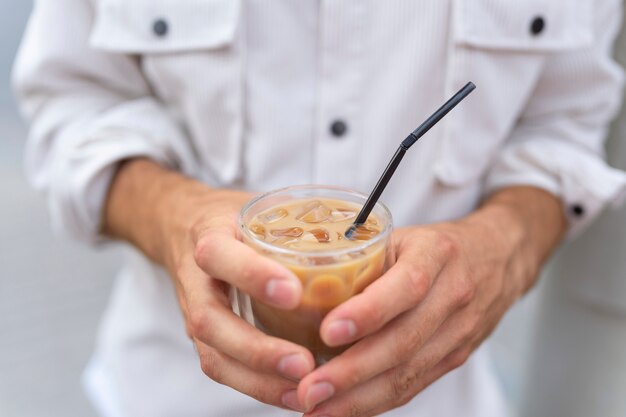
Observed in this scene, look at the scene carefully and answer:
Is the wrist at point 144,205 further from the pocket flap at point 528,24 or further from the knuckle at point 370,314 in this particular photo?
the pocket flap at point 528,24

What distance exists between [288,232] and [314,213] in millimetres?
40

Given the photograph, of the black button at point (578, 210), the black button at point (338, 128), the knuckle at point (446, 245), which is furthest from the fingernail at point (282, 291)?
the black button at point (578, 210)

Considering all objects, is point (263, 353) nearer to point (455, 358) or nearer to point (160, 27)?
point (455, 358)

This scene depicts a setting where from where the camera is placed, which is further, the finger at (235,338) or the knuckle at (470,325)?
the knuckle at (470,325)

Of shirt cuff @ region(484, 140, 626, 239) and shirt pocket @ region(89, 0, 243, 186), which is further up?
shirt pocket @ region(89, 0, 243, 186)

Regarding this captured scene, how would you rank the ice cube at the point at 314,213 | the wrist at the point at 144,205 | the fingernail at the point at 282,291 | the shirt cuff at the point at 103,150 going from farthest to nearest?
the shirt cuff at the point at 103,150, the wrist at the point at 144,205, the ice cube at the point at 314,213, the fingernail at the point at 282,291

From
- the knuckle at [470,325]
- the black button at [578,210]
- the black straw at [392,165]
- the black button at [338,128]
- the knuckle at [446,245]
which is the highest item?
the black straw at [392,165]

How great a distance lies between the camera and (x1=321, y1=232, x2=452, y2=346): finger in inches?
22.9

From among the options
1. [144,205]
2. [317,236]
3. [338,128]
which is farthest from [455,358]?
[144,205]

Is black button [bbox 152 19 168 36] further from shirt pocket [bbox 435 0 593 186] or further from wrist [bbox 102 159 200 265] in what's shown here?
shirt pocket [bbox 435 0 593 186]

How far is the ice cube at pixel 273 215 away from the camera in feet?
2.23

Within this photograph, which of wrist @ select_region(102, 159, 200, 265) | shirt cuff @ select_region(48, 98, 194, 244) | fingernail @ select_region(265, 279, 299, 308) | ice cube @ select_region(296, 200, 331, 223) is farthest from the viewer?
shirt cuff @ select_region(48, 98, 194, 244)

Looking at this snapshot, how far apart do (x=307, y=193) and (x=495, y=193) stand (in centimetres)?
47

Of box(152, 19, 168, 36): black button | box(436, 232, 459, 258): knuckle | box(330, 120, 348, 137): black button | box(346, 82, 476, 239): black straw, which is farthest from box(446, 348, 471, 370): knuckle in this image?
box(152, 19, 168, 36): black button
